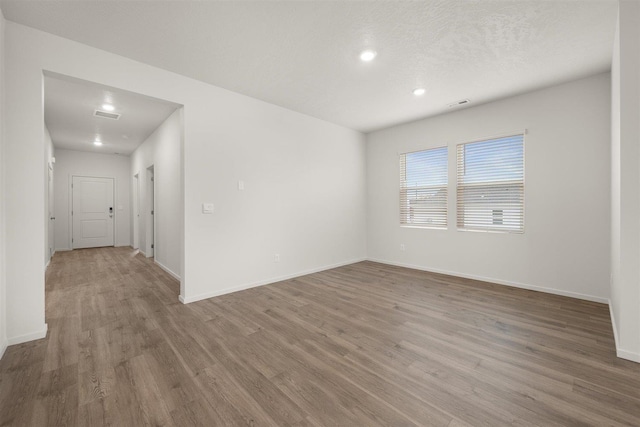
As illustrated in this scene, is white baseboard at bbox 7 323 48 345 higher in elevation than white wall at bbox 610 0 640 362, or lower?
lower

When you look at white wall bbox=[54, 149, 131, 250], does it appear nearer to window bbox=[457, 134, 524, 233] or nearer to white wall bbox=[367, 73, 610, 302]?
white wall bbox=[367, 73, 610, 302]

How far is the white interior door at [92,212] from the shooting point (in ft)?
24.4

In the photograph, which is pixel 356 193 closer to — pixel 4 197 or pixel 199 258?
pixel 199 258

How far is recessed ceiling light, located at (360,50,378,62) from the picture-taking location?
9.02 ft

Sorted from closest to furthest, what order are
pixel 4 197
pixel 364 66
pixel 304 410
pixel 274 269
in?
pixel 304 410
pixel 4 197
pixel 364 66
pixel 274 269

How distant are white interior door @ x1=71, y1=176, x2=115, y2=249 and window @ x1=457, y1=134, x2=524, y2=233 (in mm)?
9340

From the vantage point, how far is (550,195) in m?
3.56

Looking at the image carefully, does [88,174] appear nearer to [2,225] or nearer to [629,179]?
[2,225]

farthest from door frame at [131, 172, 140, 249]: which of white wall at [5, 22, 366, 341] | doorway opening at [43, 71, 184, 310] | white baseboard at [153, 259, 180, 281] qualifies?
white wall at [5, 22, 366, 341]

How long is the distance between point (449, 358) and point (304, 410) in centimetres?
122

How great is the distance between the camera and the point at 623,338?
6.78 feet

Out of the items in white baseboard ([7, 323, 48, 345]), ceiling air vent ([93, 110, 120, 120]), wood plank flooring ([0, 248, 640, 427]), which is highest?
ceiling air vent ([93, 110, 120, 120])

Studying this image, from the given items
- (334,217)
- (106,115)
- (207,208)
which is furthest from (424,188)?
(106,115)

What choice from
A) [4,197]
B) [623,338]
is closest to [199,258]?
[4,197]
